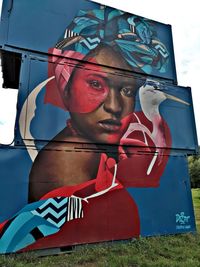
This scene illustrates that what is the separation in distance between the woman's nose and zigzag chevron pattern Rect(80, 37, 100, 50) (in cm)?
117

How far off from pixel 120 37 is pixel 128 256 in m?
4.84

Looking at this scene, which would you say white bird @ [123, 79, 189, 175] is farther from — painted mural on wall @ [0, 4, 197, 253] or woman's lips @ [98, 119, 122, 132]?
woman's lips @ [98, 119, 122, 132]

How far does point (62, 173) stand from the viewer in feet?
12.8

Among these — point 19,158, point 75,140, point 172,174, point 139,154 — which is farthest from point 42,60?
point 172,174

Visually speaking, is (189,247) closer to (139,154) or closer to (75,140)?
(139,154)

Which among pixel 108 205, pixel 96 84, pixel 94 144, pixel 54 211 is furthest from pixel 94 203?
pixel 96 84

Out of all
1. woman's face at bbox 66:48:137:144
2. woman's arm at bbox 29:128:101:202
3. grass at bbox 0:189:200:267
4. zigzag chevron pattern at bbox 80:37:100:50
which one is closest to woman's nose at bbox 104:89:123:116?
woman's face at bbox 66:48:137:144

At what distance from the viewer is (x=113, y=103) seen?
183 inches

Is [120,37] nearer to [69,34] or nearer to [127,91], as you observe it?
[69,34]

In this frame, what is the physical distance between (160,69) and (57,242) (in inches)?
188

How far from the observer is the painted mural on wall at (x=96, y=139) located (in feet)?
12.0

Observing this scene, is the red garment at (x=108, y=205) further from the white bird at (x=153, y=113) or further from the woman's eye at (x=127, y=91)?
the woman's eye at (x=127, y=91)

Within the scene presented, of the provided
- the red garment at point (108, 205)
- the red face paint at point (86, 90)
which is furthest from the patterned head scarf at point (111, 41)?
the red garment at point (108, 205)

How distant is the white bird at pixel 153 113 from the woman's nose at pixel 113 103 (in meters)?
0.48
